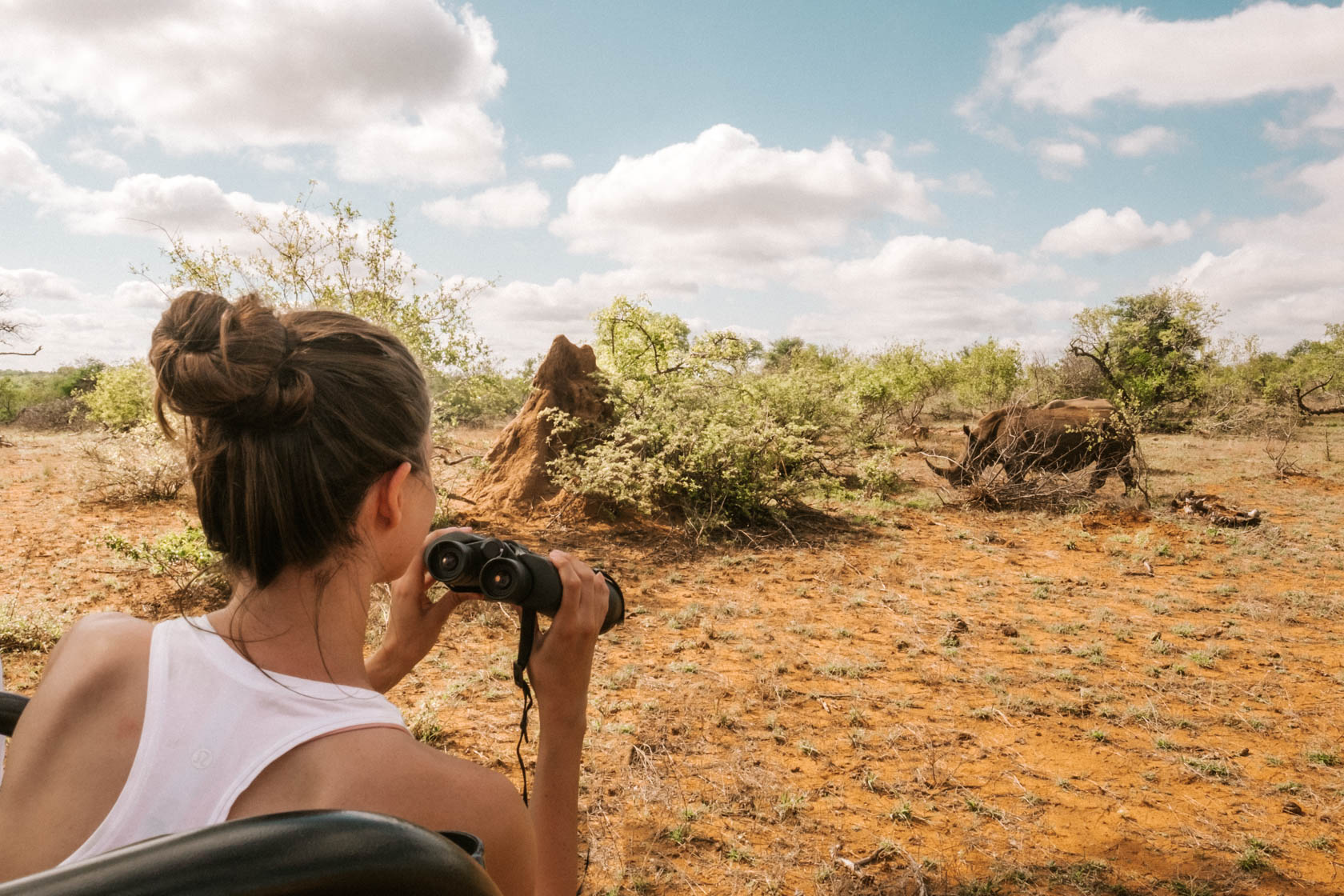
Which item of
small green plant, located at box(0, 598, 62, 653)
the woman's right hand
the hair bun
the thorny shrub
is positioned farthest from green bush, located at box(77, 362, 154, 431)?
the woman's right hand

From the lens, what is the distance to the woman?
86cm

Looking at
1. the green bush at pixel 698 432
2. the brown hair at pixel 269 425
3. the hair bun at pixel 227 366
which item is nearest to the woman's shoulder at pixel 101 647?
the brown hair at pixel 269 425

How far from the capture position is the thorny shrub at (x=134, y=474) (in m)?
9.13

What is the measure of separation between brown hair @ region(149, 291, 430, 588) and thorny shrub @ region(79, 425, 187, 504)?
9363 mm

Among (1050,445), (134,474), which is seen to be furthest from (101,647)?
(1050,445)

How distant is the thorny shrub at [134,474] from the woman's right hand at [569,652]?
31.1 ft

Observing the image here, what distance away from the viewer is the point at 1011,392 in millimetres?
20078

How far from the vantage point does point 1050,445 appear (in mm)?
10422

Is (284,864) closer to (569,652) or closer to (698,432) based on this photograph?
(569,652)

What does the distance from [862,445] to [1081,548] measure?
9.82 feet

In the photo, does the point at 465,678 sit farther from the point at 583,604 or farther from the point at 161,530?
the point at 161,530

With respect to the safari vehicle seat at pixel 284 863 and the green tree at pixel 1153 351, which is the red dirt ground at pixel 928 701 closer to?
the safari vehicle seat at pixel 284 863

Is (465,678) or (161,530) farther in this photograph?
(161,530)

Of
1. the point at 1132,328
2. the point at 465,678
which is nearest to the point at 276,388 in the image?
the point at 465,678
